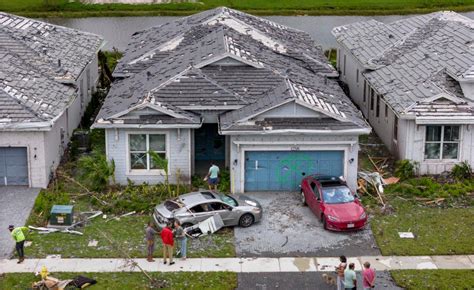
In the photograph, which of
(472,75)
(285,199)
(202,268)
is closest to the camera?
(202,268)

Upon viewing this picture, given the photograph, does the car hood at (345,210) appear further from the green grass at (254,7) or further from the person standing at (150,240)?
the green grass at (254,7)

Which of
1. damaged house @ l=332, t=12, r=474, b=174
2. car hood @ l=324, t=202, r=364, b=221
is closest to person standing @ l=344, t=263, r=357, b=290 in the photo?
car hood @ l=324, t=202, r=364, b=221

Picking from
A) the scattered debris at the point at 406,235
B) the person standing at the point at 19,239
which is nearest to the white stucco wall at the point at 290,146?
the scattered debris at the point at 406,235

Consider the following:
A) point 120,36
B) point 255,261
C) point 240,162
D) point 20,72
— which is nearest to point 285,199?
point 240,162

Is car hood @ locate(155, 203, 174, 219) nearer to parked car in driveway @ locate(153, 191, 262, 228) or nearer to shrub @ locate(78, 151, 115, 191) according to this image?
parked car in driveway @ locate(153, 191, 262, 228)

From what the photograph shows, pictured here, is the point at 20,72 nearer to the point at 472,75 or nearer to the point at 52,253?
the point at 52,253

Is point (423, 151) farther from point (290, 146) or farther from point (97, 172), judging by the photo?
point (97, 172)
